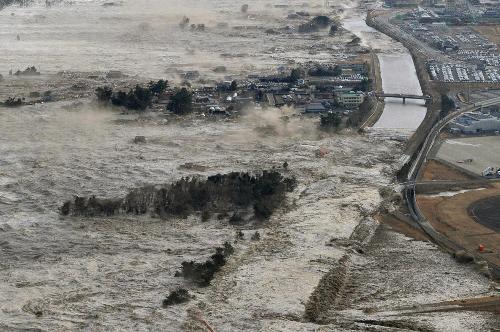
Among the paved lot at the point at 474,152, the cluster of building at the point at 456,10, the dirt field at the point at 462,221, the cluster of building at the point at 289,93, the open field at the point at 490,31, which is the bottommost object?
the dirt field at the point at 462,221

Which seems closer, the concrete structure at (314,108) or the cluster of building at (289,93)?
the concrete structure at (314,108)

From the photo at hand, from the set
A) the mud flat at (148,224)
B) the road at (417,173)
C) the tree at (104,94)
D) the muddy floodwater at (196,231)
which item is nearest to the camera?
the muddy floodwater at (196,231)

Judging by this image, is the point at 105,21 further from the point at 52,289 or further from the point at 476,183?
the point at 52,289

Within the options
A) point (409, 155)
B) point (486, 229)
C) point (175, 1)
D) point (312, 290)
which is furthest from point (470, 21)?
point (312, 290)

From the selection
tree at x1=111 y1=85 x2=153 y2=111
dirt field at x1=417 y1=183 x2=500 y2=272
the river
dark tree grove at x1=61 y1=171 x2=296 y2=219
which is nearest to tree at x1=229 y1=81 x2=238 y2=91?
tree at x1=111 y1=85 x2=153 y2=111

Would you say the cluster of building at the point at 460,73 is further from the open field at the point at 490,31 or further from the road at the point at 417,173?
the open field at the point at 490,31

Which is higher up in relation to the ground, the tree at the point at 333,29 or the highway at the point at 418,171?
the tree at the point at 333,29

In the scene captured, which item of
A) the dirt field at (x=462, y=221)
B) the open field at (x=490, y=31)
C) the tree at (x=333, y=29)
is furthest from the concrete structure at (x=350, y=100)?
the tree at (x=333, y=29)

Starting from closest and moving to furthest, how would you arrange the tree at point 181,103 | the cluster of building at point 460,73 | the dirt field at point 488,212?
the dirt field at point 488,212, the tree at point 181,103, the cluster of building at point 460,73
